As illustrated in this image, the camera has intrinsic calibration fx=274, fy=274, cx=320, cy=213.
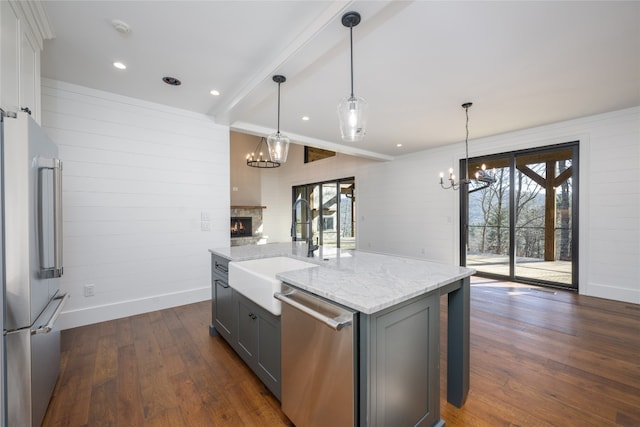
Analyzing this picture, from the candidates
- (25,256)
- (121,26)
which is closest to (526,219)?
(121,26)

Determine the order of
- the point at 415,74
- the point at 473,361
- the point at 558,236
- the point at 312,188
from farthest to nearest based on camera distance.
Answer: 1. the point at 312,188
2. the point at 558,236
3. the point at 415,74
4. the point at 473,361

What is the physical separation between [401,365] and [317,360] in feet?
1.31

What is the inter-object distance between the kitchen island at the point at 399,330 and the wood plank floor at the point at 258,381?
0.31 metres

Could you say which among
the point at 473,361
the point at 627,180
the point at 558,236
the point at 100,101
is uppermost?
the point at 100,101

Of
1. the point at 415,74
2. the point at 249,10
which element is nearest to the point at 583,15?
the point at 415,74

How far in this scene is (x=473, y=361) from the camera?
2.29m

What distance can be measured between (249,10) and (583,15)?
235cm

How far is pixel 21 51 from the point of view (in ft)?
5.61

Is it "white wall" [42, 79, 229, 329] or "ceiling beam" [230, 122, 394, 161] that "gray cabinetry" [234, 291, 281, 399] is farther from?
"ceiling beam" [230, 122, 394, 161]

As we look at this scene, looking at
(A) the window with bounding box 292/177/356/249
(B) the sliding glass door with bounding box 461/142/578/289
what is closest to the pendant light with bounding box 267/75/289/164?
(B) the sliding glass door with bounding box 461/142/578/289

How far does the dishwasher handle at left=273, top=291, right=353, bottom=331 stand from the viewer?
116 centimetres

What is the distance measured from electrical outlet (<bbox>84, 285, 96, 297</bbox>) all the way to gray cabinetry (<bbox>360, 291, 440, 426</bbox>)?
11.1 feet

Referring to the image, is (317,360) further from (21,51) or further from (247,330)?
(21,51)

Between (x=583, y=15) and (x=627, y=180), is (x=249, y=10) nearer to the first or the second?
(x=583, y=15)
